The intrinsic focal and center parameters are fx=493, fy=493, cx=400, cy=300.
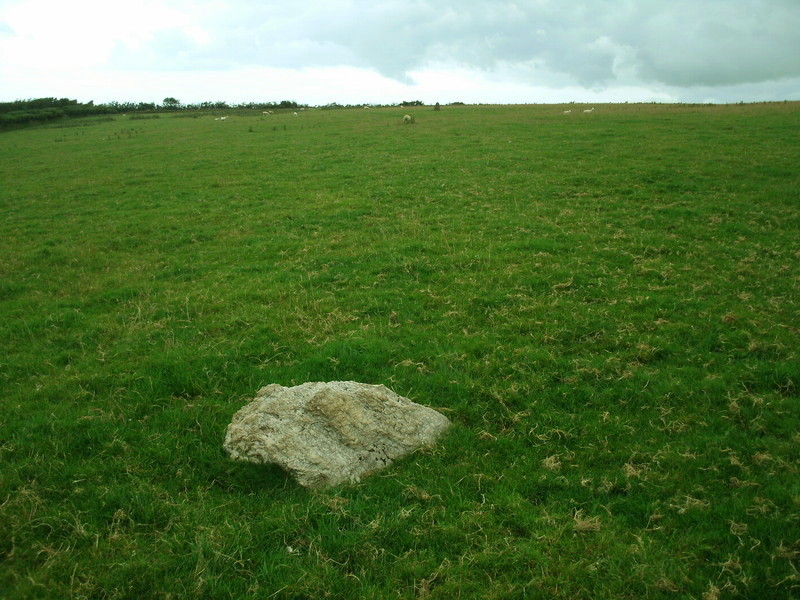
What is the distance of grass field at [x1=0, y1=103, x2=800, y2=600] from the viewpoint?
4922mm

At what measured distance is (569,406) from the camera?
7484 mm

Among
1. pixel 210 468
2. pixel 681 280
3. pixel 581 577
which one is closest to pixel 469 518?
pixel 581 577

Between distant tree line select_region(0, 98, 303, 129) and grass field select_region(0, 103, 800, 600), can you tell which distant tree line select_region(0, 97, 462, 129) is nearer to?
distant tree line select_region(0, 98, 303, 129)

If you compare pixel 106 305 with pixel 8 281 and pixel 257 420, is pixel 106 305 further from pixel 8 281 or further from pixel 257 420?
pixel 257 420

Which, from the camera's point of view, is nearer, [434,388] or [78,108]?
[434,388]

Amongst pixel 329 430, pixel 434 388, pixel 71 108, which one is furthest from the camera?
pixel 71 108

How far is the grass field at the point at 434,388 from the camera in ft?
16.1

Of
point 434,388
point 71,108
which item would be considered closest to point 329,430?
point 434,388

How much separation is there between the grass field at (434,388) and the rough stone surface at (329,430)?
0.77 feet

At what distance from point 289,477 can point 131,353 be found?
5.18 m

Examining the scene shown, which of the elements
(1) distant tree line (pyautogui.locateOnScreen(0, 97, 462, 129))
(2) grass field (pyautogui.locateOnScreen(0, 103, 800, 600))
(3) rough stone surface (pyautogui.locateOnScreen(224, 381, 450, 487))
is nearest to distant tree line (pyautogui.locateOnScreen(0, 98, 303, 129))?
(1) distant tree line (pyautogui.locateOnScreen(0, 97, 462, 129))

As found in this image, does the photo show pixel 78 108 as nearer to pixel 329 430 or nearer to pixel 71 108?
pixel 71 108

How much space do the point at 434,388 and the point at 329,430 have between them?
215cm

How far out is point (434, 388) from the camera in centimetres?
802
